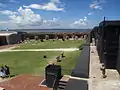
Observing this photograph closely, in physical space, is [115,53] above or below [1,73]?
above

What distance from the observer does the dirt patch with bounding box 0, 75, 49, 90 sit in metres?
14.0

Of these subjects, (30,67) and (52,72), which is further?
(30,67)

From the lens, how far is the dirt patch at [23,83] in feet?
46.0

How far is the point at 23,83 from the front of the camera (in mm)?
15016

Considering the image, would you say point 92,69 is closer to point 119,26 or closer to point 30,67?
point 119,26

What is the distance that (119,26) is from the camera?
13.6 m

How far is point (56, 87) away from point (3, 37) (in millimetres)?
37859

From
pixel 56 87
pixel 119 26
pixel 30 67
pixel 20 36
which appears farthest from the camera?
pixel 20 36

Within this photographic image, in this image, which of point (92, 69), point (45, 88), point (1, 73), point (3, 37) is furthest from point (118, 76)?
point (3, 37)

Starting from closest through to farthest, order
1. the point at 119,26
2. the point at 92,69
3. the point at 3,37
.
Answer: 1. the point at 92,69
2. the point at 119,26
3. the point at 3,37

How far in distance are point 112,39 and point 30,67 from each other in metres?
9.56

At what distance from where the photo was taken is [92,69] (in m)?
12.7

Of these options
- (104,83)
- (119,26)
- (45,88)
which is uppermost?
(119,26)

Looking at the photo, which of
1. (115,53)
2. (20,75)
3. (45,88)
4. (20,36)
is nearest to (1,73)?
(20,75)
